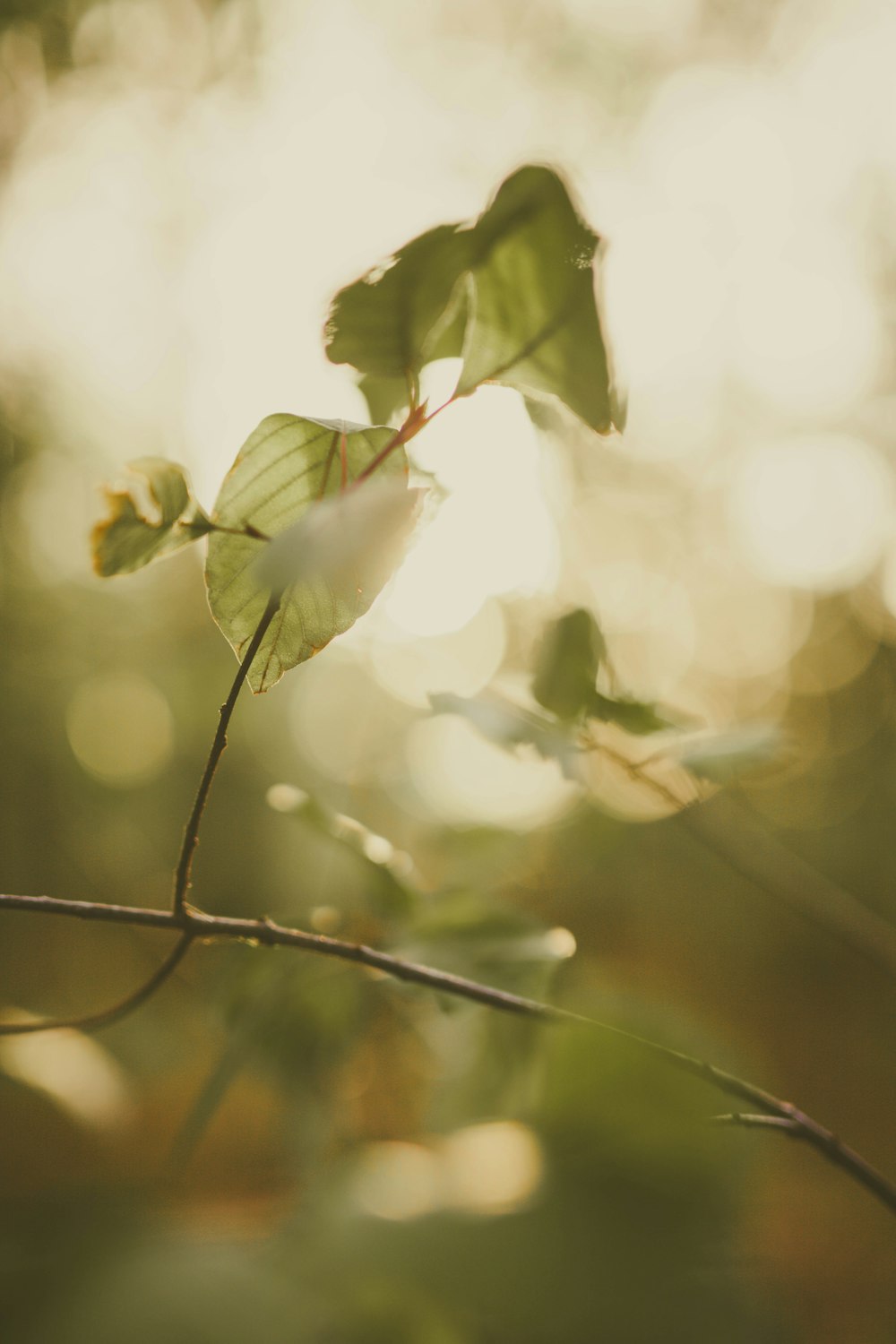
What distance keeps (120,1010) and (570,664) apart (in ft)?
0.76

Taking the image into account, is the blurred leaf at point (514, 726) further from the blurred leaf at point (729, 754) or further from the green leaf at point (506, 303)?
the green leaf at point (506, 303)

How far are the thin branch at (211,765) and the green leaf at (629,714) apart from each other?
20 centimetres

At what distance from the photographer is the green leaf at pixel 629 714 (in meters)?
0.35

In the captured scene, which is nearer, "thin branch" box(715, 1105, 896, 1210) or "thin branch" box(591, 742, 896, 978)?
"thin branch" box(715, 1105, 896, 1210)

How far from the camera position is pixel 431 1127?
27.0 inches

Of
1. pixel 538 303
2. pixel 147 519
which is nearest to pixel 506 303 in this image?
pixel 538 303

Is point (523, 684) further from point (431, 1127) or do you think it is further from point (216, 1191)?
point (216, 1191)

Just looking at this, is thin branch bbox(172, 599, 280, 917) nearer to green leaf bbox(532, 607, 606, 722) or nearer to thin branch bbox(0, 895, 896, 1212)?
thin branch bbox(0, 895, 896, 1212)

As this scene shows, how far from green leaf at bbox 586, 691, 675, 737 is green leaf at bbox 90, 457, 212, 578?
0.69 feet

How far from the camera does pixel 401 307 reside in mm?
213

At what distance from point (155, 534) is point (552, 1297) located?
0.37 metres

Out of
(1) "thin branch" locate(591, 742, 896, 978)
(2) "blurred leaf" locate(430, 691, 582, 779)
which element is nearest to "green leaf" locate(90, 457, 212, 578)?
(2) "blurred leaf" locate(430, 691, 582, 779)

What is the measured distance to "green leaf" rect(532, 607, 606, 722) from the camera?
1.21 feet

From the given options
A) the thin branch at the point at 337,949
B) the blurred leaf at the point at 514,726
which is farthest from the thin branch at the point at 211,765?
the blurred leaf at the point at 514,726
